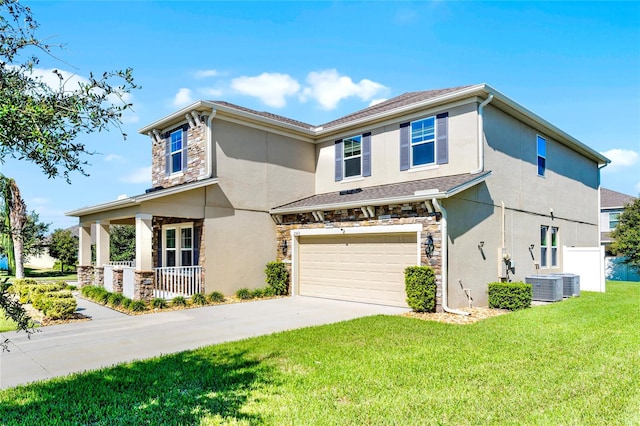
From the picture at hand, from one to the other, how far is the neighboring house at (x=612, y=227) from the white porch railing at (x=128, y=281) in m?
24.1

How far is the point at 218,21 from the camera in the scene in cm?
1024

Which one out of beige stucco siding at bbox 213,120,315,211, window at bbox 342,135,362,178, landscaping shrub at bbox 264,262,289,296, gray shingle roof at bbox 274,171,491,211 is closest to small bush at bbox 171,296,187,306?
landscaping shrub at bbox 264,262,289,296

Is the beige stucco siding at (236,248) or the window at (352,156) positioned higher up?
the window at (352,156)

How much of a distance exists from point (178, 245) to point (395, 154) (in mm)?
8129

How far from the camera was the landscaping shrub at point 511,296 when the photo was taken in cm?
1105

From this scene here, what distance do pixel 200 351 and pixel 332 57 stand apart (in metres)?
10.7

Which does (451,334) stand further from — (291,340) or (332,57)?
(332,57)

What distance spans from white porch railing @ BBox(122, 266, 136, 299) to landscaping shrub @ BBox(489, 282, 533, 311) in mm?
10146

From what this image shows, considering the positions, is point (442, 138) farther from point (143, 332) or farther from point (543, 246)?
point (143, 332)

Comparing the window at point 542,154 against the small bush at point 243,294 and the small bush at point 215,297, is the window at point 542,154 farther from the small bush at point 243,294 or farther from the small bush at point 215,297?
the small bush at point 215,297

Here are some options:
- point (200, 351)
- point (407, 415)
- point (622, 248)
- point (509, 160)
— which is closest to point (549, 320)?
point (509, 160)

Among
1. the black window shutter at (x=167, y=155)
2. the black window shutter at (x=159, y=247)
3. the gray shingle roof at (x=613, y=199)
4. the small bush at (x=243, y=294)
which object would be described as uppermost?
the black window shutter at (x=167, y=155)

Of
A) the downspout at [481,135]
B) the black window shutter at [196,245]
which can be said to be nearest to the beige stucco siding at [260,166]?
the black window shutter at [196,245]

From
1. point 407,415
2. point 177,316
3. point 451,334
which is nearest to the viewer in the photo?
point 407,415
